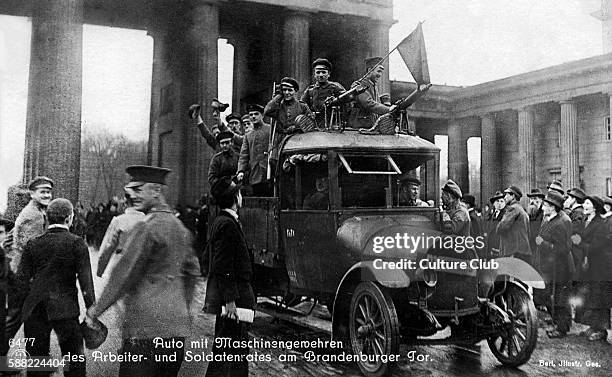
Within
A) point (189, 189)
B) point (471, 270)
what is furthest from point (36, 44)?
point (471, 270)

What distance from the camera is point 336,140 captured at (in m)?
4.31

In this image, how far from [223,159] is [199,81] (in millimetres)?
5966

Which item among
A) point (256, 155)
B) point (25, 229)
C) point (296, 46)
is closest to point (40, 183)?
point (25, 229)

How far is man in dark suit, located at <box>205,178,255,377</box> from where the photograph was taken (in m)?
3.02

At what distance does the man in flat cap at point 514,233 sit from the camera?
17.3 ft

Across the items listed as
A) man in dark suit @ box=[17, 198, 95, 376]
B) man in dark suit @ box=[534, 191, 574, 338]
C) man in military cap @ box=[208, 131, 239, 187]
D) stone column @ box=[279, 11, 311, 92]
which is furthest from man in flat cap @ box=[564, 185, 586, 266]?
stone column @ box=[279, 11, 311, 92]

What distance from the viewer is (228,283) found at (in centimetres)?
302

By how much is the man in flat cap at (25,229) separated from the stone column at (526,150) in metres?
9.14

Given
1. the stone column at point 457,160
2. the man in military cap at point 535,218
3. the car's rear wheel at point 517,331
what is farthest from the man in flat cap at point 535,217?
the stone column at point 457,160

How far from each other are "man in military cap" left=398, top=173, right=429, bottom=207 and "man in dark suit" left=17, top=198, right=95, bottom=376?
255 cm

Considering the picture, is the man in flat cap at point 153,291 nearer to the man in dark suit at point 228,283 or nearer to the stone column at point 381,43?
the man in dark suit at point 228,283

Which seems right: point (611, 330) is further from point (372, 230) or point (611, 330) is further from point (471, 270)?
point (372, 230)

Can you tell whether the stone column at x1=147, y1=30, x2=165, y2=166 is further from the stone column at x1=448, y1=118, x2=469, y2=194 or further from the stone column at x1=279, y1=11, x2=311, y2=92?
the stone column at x1=448, y1=118, x2=469, y2=194

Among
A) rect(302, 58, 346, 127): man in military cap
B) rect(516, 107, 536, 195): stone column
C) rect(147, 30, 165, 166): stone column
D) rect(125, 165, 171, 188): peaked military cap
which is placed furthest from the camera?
rect(147, 30, 165, 166): stone column
